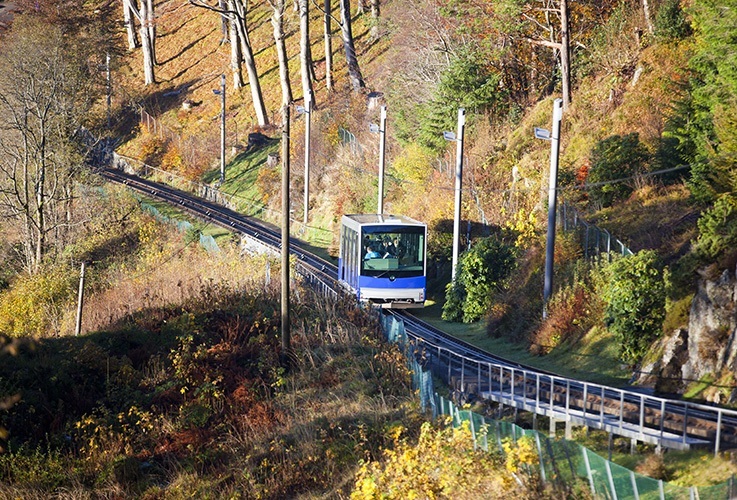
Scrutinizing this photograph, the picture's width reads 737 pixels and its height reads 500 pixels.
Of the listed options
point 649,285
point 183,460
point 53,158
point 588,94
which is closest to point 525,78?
point 588,94

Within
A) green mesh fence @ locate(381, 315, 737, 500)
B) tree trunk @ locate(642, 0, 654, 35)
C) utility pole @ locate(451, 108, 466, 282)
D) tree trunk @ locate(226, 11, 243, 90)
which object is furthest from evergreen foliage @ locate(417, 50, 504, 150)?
green mesh fence @ locate(381, 315, 737, 500)

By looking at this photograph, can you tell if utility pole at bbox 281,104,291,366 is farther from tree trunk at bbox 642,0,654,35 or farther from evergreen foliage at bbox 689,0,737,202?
tree trunk at bbox 642,0,654,35

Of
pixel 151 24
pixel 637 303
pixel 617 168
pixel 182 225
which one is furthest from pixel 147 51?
pixel 637 303

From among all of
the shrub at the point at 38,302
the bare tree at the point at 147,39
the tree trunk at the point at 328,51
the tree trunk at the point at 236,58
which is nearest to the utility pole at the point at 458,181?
the shrub at the point at 38,302

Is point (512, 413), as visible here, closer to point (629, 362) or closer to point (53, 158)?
point (629, 362)

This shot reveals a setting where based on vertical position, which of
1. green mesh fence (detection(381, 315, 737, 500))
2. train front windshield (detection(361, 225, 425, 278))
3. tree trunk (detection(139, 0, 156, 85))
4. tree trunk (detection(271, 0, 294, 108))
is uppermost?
tree trunk (detection(139, 0, 156, 85))

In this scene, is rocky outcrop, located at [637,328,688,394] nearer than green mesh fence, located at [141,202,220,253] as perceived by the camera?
A: Yes

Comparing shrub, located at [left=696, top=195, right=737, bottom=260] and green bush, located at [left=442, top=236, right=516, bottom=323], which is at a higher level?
shrub, located at [left=696, top=195, right=737, bottom=260]
